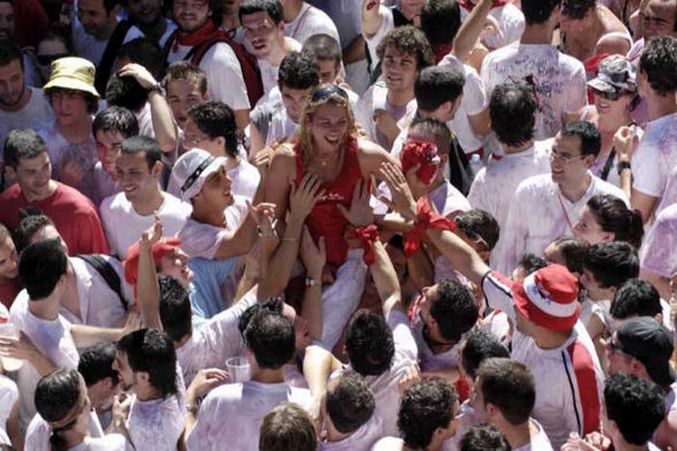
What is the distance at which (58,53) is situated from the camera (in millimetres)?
10094

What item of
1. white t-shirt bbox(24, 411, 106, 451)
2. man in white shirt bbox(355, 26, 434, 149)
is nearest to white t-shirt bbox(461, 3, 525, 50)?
man in white shirt bbox(355, 26, 434, 149)

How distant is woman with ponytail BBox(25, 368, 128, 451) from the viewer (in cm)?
645

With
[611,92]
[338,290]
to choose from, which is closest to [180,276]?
[338,290]

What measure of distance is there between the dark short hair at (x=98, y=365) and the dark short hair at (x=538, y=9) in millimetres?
3304

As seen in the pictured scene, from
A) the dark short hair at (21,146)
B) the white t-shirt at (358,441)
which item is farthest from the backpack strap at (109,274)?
the white t-shirt at (358,441)

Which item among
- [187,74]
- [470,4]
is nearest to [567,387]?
[187,74]

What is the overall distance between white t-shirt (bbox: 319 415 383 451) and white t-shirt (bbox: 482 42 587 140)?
303 centimetres

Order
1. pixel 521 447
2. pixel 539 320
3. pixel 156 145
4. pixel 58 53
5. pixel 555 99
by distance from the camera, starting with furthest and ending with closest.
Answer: pixel 58 53, pixel 555 99, pixel 156 145, pixel 539 320, pixel 521 447

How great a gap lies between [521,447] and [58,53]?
489 cm

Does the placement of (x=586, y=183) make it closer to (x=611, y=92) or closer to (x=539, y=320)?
(x=611, y=92)

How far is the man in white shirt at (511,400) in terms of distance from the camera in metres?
6.32

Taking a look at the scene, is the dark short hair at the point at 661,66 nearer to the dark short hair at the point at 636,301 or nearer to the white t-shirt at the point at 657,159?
the white t-shirt at the point at 657,159

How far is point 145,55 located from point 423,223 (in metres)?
2.85

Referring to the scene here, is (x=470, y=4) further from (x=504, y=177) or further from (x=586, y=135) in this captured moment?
(x=586, y=135)
